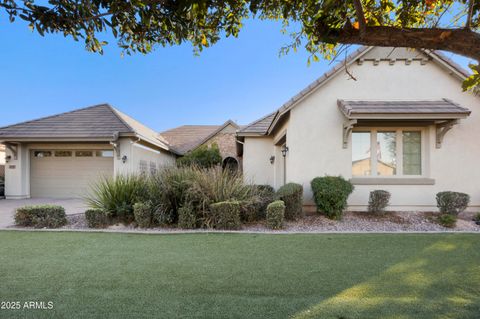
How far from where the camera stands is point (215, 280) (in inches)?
142

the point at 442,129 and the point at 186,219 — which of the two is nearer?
the point at 186,219

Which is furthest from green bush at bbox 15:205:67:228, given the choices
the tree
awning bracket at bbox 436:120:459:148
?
awning bracket at bbox 436:120:459:148

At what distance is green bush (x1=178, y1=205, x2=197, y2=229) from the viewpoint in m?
6.67

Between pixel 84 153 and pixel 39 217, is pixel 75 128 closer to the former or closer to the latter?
pixel 84 153

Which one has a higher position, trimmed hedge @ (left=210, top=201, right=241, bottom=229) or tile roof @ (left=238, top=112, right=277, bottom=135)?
tile roof @ (left=238, top=112, right=277, bottom=135)

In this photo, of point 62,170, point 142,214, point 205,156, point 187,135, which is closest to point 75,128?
point 62,170

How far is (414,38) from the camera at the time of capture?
256cm

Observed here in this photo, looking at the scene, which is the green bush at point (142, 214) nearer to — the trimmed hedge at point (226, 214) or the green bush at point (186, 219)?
the green bush at point (186, 219)

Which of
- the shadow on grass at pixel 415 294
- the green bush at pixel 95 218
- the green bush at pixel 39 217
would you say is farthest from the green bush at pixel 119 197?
the shadow on grass at pixel 415 294

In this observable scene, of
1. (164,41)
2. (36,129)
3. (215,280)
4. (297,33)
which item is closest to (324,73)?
(297,33)

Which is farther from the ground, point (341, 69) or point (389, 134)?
point (341, 69)

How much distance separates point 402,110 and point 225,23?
6.40 m

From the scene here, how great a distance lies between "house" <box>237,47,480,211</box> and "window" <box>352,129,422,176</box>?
0.03m

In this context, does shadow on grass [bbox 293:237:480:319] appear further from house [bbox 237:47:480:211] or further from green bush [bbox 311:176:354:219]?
house [bbox 237:47:480:211]
